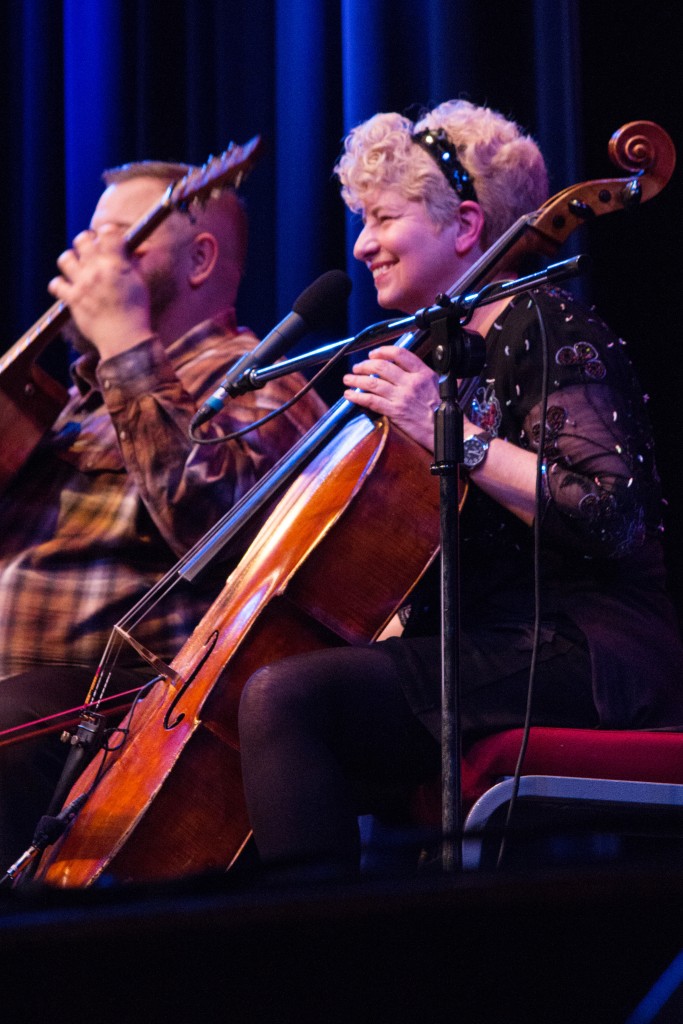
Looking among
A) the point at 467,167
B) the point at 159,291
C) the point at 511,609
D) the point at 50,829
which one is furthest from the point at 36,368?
the point at 511,609

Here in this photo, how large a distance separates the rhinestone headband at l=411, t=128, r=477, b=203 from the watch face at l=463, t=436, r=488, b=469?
1.72 feet

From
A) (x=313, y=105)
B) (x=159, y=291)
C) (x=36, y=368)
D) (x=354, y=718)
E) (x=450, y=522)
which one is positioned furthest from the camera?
(x=313, y=105)

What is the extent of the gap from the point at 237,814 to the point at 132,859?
127 millimetres

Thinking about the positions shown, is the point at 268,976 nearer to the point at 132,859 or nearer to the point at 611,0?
the point at 132,859

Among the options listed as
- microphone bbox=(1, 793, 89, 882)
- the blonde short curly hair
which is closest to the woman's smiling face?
the blonde short curly hair

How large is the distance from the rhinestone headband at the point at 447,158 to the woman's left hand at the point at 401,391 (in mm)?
430

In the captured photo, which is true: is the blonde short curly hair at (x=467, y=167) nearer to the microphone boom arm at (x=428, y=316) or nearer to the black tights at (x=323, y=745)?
the microphone boom arm at (x=428, y=316)

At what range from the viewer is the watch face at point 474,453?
1388mm

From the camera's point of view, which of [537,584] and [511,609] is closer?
[537,584]

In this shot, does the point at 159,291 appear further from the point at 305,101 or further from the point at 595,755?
the point at 595,755

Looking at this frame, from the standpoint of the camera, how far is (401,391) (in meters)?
1.41

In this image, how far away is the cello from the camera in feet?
4.28

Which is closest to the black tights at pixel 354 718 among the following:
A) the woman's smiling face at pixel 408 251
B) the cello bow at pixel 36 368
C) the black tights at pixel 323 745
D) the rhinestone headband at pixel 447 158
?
the black tights at pixel 323 745

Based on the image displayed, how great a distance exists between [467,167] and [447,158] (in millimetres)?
33
